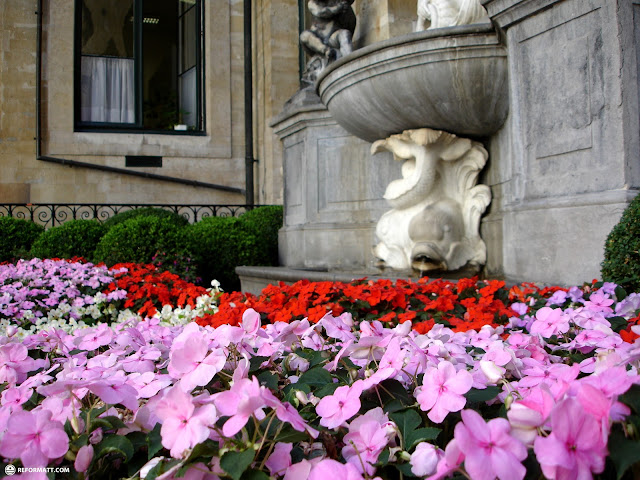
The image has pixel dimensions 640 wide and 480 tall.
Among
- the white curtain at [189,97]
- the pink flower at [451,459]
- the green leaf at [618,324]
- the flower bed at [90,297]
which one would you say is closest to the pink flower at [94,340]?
the pink flower at [451,459]

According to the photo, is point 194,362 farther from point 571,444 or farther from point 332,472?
point 571,444

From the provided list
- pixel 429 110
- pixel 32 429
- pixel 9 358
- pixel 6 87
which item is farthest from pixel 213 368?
pixel 6 87

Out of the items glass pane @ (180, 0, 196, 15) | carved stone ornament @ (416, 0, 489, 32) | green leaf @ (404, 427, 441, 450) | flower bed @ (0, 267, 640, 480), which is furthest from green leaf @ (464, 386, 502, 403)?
glass pane @ (180, 0, 196, 15)

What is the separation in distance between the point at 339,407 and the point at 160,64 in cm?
1696

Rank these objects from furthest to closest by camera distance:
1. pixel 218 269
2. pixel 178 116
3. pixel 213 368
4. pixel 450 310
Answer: pixel 178 116 < pixel 218 269 < pixel 450 310 < pixel 213 368

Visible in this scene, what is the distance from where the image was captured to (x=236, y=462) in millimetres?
638

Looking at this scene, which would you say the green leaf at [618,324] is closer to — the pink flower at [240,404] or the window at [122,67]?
the pink flower at [240,404]

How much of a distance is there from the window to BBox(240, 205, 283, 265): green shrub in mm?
5894

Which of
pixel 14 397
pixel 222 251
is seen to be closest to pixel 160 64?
pixel 222 251

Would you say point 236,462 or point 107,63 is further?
point 107,63

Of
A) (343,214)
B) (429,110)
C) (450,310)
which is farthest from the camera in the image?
(343,214)

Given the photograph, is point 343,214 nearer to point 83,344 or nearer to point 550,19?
point 550,19

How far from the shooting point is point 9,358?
3.62ft

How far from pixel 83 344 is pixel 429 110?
10.3 feet
